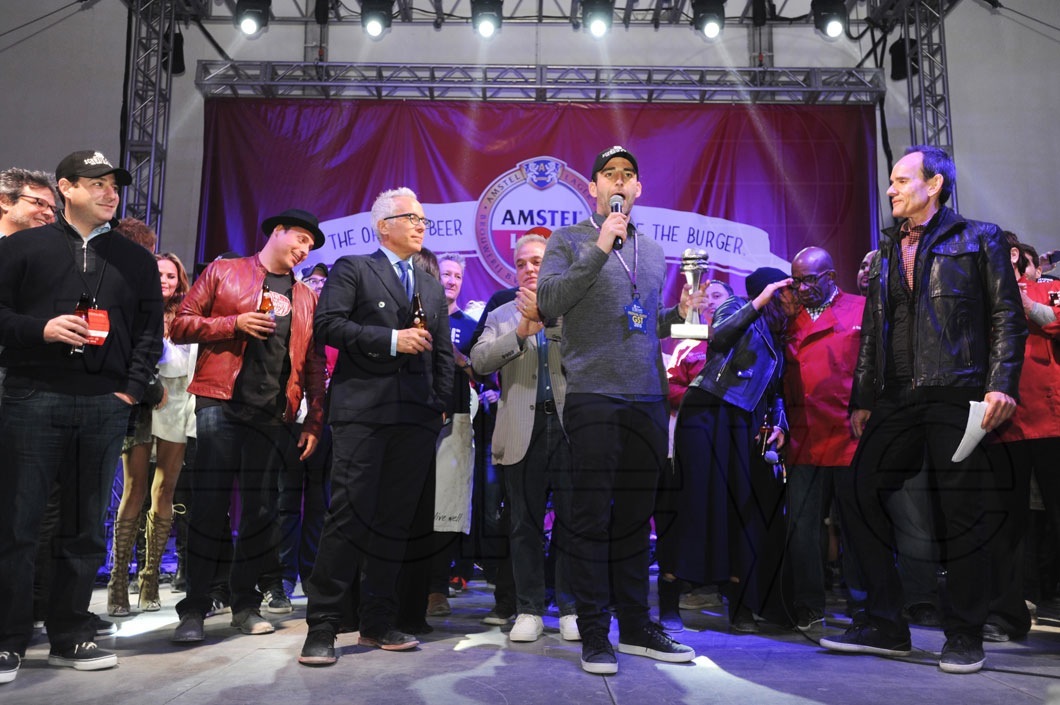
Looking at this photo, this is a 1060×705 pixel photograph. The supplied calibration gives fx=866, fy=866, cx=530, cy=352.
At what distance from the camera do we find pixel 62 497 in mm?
3064

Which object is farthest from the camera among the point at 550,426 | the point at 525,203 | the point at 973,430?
the point at 525,203

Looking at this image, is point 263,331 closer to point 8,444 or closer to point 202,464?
point 202,464

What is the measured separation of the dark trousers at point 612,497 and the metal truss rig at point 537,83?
6482mm

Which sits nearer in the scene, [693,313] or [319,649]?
[319,649]

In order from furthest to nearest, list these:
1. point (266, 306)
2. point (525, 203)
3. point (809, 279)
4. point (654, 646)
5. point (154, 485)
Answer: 1. point (525, 203)
2. point (154, 485)
3. point (809, 279)
4. point (266, 306)
5. point (654, 646)

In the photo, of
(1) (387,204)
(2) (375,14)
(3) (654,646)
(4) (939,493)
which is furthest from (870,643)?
(2) (375,14)

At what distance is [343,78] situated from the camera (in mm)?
9211

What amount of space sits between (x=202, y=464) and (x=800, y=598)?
267 cm

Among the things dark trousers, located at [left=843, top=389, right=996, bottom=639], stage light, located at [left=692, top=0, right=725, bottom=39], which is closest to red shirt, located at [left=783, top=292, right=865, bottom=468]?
dark trousers, located at [left=843, top=389, right=996, bottom=639]

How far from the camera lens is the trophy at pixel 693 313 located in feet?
10.7

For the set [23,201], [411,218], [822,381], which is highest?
[23,201]

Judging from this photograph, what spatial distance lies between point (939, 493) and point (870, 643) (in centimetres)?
62

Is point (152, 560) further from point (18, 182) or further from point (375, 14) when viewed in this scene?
point (375, 14)

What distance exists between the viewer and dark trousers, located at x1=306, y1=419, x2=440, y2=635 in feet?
10.3
